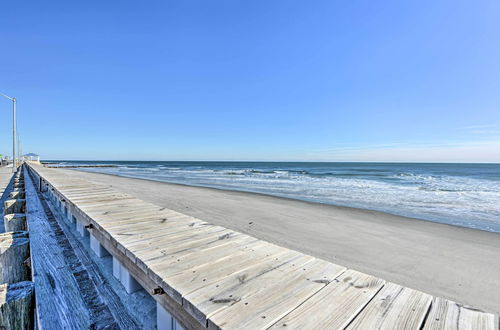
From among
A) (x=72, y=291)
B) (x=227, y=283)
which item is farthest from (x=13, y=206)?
(x=227, y=283)

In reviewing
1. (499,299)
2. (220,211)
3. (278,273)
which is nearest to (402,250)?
(499,299)

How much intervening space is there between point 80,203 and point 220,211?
4.50 meters

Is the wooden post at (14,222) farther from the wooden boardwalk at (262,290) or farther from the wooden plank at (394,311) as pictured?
the wooden plank at (394,311)

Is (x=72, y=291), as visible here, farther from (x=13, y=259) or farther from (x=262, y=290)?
(x=262, y=290)

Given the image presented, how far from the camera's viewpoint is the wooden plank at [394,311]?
1.11 m

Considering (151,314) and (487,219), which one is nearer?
(151,314)

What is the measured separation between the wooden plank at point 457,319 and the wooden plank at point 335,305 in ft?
0.94

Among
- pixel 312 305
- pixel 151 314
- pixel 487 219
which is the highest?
pixel 312 305

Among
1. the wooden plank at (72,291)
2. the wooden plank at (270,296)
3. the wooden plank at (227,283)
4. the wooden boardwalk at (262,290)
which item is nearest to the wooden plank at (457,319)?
the wooden boardwalk at (262,290)

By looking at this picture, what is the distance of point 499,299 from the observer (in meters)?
2.93

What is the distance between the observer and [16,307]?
140 centimetres

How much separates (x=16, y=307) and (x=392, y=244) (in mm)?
5761

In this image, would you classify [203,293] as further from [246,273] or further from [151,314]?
[151,314]

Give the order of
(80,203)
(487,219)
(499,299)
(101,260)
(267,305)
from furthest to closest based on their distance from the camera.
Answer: (487,219), (80,203), (499,299), (101,260), (267,305)
